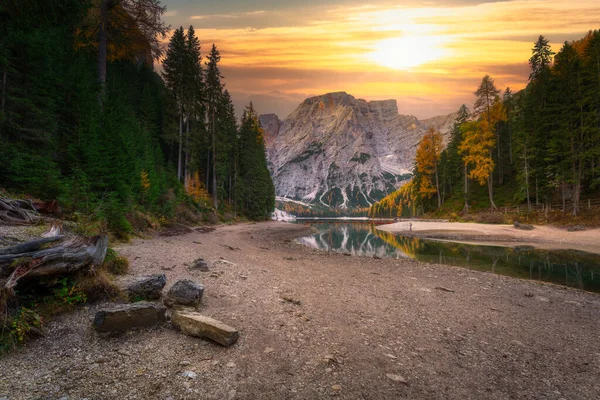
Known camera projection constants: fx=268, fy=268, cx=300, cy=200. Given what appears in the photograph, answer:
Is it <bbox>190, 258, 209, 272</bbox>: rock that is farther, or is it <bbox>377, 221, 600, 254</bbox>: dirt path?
<bbox>377, 221, 600, 254</bbox>: dirt path

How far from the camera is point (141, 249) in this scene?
1187cm

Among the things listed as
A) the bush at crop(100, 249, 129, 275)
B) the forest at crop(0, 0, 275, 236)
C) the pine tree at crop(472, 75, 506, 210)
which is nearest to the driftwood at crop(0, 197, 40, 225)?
the forest at crop(0, 0, 275, 236)

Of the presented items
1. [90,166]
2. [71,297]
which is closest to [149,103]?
[90,166]

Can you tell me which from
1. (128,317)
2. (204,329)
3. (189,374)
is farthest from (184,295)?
(189,374)

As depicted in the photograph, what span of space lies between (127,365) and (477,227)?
4106cm

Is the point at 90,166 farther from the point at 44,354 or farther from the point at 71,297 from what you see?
the point at 44,354

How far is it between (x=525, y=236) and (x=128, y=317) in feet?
123

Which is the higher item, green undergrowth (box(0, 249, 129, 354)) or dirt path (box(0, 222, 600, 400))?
green undergrowth (box(0, 249, 129, 354))

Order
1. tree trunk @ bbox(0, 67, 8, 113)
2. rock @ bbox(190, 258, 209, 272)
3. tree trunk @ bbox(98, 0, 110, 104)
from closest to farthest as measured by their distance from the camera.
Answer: rock @ bbox(190, 258, 209, 272) → tree trunk @ bbox(0, 67, 8, 113) → tree trunk @ bbox(98, 0, 110, 104)

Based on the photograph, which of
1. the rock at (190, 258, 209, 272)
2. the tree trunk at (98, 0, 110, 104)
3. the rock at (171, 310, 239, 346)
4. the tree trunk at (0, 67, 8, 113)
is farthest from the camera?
the tree trunk at (98, 0, 110, 104)

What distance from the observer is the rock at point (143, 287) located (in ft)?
19.7

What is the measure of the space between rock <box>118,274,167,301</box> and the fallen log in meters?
0.81

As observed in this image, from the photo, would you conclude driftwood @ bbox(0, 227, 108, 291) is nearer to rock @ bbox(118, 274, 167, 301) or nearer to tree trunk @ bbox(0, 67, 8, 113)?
rock @ bbox(118, 274, 167, 301)

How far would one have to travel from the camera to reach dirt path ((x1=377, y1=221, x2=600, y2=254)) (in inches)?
978
